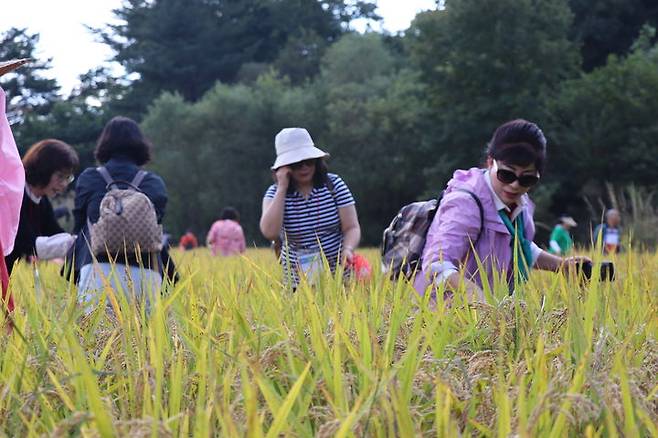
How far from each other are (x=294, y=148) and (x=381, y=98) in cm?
3151

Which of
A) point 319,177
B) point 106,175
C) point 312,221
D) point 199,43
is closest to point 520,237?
point 312,221

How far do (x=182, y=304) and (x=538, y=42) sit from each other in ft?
99.2

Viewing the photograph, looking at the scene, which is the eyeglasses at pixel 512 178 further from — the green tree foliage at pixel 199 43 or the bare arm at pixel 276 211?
the green tree foliage at pixel 199 43

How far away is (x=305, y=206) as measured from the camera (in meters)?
4.42

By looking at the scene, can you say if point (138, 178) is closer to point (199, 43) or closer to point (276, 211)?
point (276, 211)

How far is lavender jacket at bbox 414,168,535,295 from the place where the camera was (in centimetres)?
315

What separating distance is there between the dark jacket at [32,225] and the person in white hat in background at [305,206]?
0.93 metres

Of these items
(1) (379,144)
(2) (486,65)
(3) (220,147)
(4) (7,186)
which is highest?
(2) (486,65)

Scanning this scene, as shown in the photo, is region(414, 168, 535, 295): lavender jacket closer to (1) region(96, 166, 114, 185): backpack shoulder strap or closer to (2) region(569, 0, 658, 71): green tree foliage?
(1) region(96, 166, 114, 185): backpack shoulder strap

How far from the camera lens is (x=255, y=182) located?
1457 inches

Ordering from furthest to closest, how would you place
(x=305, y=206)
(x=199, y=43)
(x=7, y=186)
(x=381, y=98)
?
1. (x=199, y=43)
2. (x=381, y=98)
3. (x=305, y=206)
4. (x=7, y=186)

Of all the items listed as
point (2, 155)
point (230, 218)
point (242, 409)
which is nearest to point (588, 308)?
point (242, 409)

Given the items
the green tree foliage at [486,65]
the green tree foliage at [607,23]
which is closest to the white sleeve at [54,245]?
the green tree foliage at [486,65]

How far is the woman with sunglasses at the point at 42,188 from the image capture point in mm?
4125
